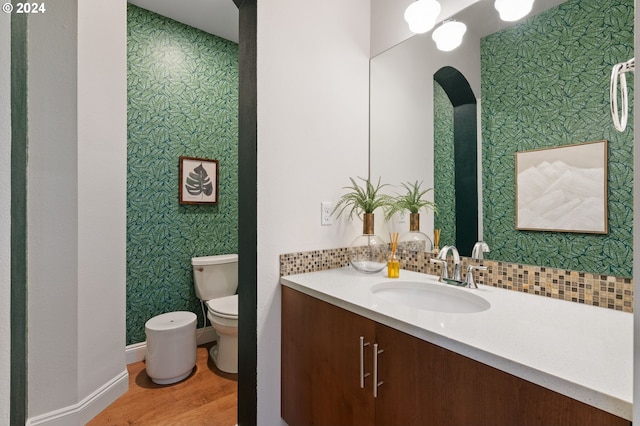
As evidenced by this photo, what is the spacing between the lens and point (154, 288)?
2400mm

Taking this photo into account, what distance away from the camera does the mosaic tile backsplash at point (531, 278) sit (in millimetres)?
983

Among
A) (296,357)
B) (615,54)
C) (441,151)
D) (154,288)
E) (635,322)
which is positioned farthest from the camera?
(154,288)

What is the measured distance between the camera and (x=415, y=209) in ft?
5.16

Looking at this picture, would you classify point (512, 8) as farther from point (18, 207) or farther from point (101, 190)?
point (101, 190)

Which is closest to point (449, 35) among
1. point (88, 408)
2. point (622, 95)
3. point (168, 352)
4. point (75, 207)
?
point (622, 95)

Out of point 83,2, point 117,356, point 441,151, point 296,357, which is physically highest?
point 83,2

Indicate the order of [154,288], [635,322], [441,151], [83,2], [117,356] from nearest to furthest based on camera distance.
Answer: [635,322] → [441,151] → [83,2] → [117,356] → [154,288]

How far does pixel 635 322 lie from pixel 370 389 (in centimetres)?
73

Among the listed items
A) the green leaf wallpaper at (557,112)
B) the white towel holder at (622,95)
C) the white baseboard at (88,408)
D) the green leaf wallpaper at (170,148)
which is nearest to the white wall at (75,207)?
the white baseboard at (88,408)

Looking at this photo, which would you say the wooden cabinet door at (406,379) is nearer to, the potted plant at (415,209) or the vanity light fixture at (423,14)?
the potted plant at (415,209)

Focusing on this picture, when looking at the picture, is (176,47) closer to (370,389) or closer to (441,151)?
(441,151)

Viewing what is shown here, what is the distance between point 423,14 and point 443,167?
73 centimetres

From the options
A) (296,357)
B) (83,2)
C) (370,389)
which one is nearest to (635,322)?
(370,389)

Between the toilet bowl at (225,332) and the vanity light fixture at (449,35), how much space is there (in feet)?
6.57
